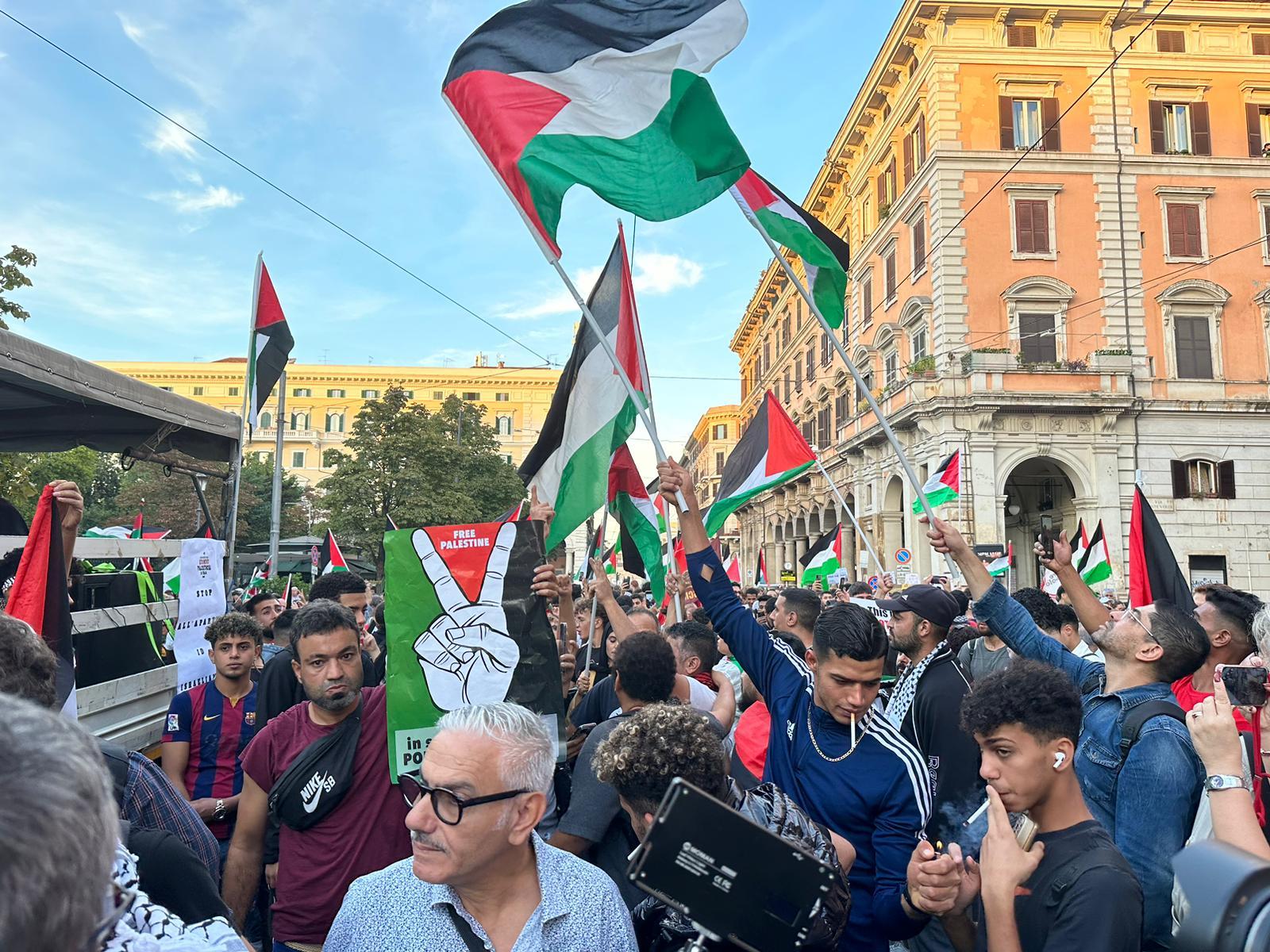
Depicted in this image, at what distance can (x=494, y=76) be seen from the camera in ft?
16.1

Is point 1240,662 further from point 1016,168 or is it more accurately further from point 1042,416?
point 1016,168

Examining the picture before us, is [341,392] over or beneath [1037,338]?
over

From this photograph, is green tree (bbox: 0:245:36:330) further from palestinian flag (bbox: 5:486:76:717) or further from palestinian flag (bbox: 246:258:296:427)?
palestinian flag (bbox: 5:486:76:717)

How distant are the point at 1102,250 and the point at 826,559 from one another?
18498mm

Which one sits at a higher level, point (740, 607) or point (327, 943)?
point (740, 607)

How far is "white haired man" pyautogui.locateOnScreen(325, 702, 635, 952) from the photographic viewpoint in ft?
6.46

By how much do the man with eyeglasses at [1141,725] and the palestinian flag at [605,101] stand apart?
247 centimetres

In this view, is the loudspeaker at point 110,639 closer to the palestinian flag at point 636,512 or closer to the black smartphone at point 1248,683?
the palestinian flag at point 636,512

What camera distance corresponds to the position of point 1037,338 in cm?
2791

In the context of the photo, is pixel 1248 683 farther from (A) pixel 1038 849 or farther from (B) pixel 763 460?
(B) pixel 763 460

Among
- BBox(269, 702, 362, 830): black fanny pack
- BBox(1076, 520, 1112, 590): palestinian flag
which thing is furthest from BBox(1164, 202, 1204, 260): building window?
BBox(269, 702, 362, 830): black fanny pack

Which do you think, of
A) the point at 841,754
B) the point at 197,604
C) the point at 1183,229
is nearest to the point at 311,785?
the point at 841,754

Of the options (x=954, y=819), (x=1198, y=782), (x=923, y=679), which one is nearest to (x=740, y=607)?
(x=923, y=679)

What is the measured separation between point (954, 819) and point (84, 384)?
16.4ft
